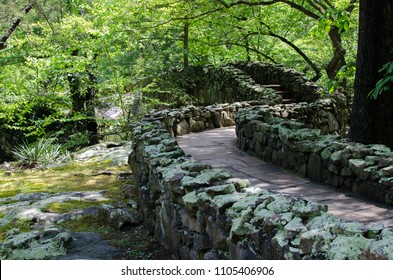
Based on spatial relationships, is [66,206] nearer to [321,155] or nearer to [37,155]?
[321,155]

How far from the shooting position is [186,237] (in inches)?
158

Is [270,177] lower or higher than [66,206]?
higher

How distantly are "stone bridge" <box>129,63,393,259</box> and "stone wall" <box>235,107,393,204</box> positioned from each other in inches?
0.5

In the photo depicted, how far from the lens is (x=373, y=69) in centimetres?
683

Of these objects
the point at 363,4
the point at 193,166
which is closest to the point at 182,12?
the point at 363,4

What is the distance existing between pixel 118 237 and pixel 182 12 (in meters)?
9.72

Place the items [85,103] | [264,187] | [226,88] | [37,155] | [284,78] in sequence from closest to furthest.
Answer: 1. [264,187]
2. [37,155]
3. [85,103]
4. [284,78]
5. [226,88]

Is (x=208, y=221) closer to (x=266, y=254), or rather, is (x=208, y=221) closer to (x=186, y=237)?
(x=186, y=237)

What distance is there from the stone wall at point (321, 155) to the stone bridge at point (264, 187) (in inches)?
0.5

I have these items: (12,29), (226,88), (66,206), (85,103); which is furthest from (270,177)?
(12,29)

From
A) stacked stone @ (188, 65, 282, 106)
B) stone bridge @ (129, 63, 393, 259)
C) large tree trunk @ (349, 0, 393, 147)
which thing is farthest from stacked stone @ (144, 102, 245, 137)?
large tree trunk @ (349, 0, 393, 147)

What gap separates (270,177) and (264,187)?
1.99ft

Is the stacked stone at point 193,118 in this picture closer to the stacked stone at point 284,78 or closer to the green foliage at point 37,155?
the stacked stone at point 284,78

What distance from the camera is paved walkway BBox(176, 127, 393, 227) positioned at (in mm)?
4602
